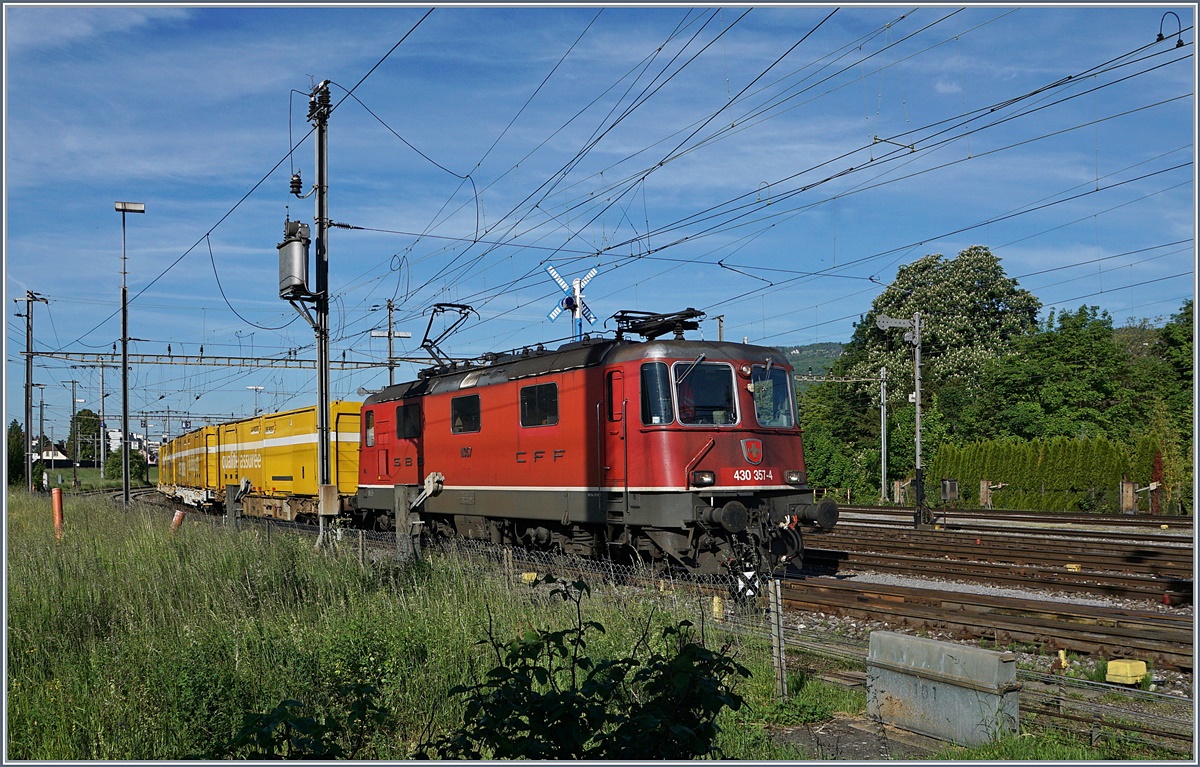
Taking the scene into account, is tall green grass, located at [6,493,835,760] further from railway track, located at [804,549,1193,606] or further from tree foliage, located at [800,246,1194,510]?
tree foliage, located at [800,246,1194,510]

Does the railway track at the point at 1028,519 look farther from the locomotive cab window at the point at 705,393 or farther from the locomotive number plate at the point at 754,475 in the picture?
the locomotive cab window at the point at 705,393

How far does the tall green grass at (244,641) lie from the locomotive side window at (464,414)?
16.9ft

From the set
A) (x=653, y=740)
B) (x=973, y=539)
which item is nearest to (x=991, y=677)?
(x=653, y=740)

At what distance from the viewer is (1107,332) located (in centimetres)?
4569

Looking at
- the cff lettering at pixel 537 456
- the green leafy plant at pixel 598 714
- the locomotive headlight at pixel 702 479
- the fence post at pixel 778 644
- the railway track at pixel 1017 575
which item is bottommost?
the railway track at pixel 1017 575

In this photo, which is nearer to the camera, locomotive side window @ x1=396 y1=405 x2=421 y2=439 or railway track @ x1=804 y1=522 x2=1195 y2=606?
railway track @ x1=804 y1=522 x2=1195 y2=606

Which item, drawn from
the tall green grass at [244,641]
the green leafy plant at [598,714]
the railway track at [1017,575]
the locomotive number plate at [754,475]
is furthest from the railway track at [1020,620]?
the green leafy plant at [598,714]

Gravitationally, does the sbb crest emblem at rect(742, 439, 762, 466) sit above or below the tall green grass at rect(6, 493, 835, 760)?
above

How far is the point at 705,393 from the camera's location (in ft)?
45.5

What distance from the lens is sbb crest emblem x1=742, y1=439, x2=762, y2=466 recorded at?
13891mm

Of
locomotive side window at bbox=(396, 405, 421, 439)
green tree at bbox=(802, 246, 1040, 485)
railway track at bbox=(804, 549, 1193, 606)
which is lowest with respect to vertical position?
railway track at bbox=(804, 549, 1193, 606)

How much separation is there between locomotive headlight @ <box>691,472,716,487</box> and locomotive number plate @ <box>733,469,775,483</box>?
0.49 metres

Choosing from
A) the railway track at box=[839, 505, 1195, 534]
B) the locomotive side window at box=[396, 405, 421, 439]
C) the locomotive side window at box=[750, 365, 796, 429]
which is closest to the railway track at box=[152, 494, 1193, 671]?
the locomotive side window at box=[750, 365, 796, 429]

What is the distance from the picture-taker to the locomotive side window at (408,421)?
65.3 ft
